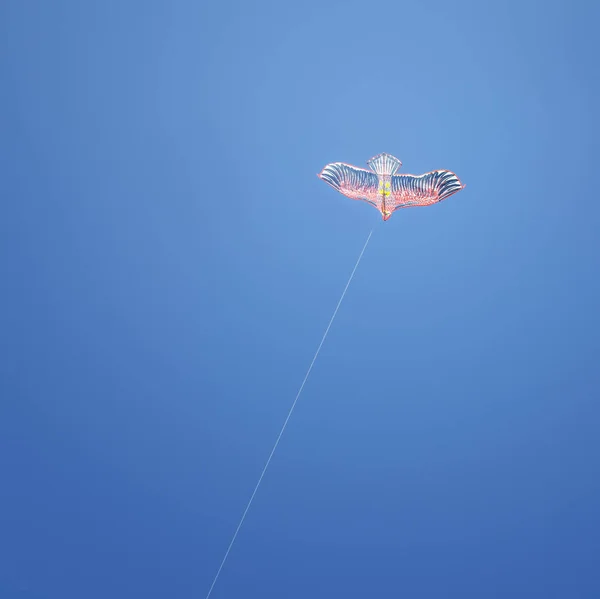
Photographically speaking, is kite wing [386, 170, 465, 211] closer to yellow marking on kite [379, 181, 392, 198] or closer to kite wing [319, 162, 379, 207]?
yellow marking on kite [379, 181, 392, 198]

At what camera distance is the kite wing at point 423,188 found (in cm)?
407

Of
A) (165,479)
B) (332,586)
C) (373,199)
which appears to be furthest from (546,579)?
(373,199)

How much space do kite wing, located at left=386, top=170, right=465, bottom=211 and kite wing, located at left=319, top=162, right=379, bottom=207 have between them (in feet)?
0.45

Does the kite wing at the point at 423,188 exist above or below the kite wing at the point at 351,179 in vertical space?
above

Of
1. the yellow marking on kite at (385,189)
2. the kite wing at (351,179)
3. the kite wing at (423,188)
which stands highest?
the kite wing at (423,188)

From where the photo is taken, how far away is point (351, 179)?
13.9ft

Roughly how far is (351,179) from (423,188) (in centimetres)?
46

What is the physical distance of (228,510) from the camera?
5.99 meters

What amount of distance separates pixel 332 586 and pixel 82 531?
2.30 metres

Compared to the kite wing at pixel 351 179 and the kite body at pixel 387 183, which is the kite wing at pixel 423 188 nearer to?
the kite body at pixel 387 183

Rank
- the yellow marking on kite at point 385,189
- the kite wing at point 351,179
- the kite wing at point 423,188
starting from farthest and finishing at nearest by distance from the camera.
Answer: the yellow marking on kite at point 385,189
the kite wing at point 351,179
the kite wing at point 423,188

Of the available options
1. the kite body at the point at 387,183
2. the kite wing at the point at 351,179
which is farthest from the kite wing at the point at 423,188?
the kite wing at the point at 351,179

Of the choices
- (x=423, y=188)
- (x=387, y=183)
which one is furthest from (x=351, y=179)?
(x=423, y=188)

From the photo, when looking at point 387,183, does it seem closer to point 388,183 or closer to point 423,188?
point 388,183
